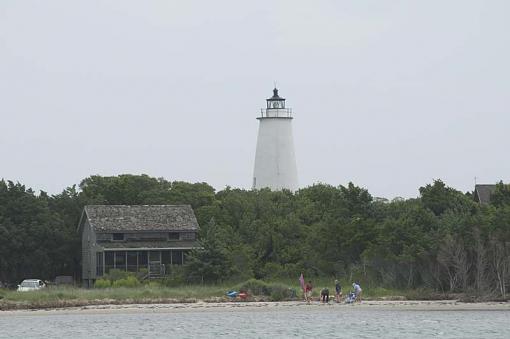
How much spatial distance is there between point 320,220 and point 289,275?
647cm

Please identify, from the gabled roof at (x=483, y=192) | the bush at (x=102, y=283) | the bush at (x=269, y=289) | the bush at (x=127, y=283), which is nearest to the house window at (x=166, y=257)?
the bush at (x=102, y=283)

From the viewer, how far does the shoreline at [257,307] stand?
197 ft

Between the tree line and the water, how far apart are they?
4.86m

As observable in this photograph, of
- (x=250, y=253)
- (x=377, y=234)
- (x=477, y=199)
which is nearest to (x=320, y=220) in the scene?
(x=250, y=253)

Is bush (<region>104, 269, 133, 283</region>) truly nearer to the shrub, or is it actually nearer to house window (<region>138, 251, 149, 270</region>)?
house window (<region>138, 251, 149, 270</region>)

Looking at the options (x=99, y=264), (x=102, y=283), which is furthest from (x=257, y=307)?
(x=99, y=264)

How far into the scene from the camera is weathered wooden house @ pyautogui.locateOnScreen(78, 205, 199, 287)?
77562mm

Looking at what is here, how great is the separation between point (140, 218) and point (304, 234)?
10776 millimetres

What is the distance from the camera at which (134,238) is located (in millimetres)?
78562

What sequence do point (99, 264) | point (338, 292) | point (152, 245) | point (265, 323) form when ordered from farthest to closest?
point (152, 245), point (99, 264), point (338, 292), point (265, 323)

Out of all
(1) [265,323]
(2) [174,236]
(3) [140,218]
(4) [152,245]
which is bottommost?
(1) [265,323]

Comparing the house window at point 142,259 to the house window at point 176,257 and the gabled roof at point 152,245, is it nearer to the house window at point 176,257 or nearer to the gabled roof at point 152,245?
the gabled roof at point 152,245

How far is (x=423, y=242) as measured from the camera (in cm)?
6462

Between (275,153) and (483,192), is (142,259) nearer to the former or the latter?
(275,153)
